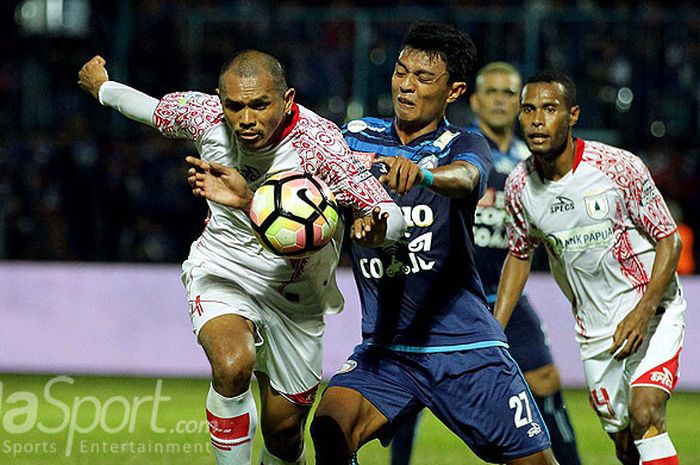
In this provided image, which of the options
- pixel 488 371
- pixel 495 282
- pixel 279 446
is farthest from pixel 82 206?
pixel 488 371

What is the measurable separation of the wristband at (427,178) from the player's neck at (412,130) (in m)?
0.68

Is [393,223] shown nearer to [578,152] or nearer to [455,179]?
[455,179]

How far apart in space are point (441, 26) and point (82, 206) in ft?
30.5

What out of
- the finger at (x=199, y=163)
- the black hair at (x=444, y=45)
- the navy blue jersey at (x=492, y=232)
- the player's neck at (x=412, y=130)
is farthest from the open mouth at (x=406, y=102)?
the navy blue jersey at (x=492, y=232)

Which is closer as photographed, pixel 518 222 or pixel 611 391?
pixel 611 391

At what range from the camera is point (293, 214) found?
4691 mm

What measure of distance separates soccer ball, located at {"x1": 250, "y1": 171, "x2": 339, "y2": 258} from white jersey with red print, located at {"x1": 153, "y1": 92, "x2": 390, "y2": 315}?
141 mm

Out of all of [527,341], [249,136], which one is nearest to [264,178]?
[249,136]

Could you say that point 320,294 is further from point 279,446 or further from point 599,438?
point 599,438

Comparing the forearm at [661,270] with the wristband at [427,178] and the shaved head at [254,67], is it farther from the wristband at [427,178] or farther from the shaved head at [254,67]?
the shaved head at [254,67]

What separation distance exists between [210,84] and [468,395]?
34.3 feet

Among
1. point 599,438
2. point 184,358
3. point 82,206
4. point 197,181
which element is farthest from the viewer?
point 82,206

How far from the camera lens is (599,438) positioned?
353 inches

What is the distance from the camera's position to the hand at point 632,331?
577cm
